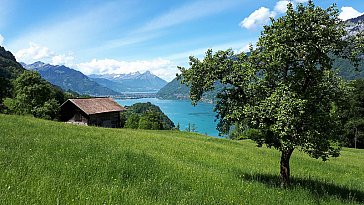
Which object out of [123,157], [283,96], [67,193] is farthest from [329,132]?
[67,193]

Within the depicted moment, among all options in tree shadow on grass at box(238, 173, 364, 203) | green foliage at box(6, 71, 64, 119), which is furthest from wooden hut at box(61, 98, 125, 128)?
tree shadow on grass at box(238, 173, 364, 203)

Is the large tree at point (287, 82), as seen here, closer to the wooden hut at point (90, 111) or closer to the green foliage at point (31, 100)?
the wooden hut at point (90, 111)

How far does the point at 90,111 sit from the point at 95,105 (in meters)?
3.09

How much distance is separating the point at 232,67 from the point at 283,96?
244cm

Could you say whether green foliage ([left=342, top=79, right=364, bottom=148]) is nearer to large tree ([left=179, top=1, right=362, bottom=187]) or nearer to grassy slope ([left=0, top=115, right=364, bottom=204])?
grassy slope ([left=0, top=115, right=364, bottom=204])

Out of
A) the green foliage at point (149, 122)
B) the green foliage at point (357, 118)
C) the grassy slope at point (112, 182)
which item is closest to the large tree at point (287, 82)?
the grassy slope at point (112, 182)

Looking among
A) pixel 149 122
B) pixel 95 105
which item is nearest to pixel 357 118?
pixel 95 105

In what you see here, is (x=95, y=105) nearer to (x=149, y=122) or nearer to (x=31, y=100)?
(x=31, y=100)

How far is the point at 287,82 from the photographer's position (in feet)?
35.7

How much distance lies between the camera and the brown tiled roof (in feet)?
187

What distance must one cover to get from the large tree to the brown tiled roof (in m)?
48.4

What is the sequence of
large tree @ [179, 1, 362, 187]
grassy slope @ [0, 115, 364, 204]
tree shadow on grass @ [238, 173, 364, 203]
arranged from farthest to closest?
tree shadow on grass @ [238, 173, 364, 203] → large tree @ [179, 1, 362, 187] → grassy slope @ [0, 115, 364, 204]

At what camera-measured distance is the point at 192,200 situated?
816 centimetres

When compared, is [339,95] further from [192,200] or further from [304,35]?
[192,200]
